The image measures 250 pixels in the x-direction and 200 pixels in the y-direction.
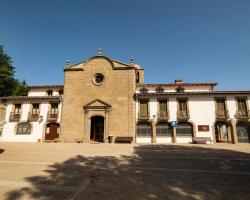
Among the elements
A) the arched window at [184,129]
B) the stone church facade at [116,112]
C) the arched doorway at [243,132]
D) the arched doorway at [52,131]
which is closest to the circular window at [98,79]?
the stone church facade at [116,112]

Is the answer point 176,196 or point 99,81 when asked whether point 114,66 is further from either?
point 176,196

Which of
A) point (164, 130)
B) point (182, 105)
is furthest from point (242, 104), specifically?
point (164, 130)

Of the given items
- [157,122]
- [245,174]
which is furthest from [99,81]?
[245,174]

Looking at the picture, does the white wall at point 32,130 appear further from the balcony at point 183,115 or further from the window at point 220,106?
the window at point 220,106

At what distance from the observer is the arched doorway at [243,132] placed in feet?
73.6

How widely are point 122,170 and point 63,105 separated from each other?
732 inches

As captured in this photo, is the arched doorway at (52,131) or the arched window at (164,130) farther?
the arched doorway at (52,131)

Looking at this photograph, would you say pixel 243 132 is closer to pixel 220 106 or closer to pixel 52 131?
pixel 220 106

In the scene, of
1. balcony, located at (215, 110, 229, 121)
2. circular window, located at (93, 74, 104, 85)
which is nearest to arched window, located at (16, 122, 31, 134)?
circular window, located at (93, 74, 104, 85)

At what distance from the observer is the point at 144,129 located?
23234mm

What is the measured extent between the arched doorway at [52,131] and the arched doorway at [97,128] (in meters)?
4.68

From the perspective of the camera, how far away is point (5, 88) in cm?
3803

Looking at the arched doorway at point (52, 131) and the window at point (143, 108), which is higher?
the window at point (143, 108)

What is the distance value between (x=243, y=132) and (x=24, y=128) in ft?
94.3
